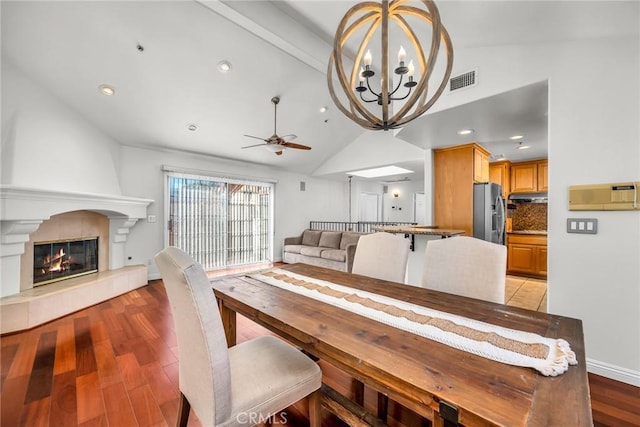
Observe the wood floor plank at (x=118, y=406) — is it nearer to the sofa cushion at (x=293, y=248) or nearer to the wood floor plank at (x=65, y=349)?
the wood floor plank at (x=65, y=349)

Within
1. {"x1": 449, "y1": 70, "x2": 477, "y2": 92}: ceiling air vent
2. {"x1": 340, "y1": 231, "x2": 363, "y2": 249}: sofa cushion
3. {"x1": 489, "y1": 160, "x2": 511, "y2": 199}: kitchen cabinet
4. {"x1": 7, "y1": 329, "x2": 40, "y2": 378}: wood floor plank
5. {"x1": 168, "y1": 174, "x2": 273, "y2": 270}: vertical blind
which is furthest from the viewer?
{"x1": 340, "y1": 231, "x2": 363, "y2": 249}: sofa cushion

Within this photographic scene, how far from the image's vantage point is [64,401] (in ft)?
5.56

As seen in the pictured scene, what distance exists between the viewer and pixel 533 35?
198cm

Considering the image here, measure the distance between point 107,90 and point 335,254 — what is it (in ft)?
14.8

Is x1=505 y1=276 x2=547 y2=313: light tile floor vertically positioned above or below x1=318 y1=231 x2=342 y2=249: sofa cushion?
below

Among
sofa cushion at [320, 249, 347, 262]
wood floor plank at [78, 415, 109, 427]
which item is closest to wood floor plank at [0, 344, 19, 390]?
wood floor plank at [78, 415, 109, 427]

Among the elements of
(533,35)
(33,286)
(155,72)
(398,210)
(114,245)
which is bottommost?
(33,286)

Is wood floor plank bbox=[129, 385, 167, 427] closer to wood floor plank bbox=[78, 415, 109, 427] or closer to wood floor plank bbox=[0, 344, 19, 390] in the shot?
wood floor plank bbox=[78, 415, 109, 427]

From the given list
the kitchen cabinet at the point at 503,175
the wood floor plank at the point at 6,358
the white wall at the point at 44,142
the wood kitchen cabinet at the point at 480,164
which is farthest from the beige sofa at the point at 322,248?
the wood floor plank at the point at 6,358

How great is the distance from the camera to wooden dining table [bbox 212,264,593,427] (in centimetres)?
68

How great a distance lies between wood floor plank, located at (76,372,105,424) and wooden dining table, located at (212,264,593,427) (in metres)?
1.11

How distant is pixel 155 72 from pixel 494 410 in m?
4.29

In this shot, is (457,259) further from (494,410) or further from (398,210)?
(398,210)

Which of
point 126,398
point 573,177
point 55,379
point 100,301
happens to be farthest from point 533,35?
point 100,301
